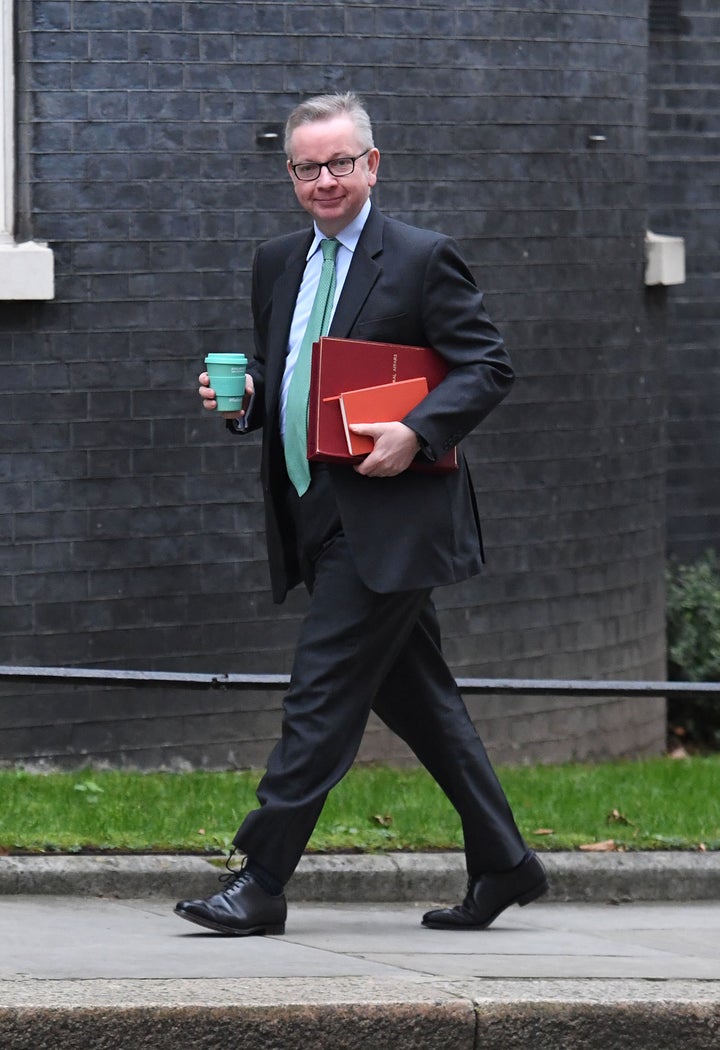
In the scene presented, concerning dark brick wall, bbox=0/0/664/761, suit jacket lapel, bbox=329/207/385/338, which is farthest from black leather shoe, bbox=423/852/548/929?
dark brick wall, bbox=0/0/664/761

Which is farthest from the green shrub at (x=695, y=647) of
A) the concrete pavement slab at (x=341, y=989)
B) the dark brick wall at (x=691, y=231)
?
the concrete pavement slab at (x=341, y=989)

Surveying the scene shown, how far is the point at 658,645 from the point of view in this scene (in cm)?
966

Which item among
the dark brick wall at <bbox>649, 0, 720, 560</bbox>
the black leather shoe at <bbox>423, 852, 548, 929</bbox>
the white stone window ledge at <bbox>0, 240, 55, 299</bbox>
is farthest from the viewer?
the dark brick wall at <bbox>649, 0, 720, 560</bbox>

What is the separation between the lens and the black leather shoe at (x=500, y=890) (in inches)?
206

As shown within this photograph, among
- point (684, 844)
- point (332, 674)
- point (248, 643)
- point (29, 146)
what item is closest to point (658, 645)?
point (248, 643)

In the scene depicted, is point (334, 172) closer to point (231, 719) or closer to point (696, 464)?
point (231, 719)

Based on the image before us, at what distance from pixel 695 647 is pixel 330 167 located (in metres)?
5.80

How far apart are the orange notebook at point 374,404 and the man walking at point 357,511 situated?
0.03 metres

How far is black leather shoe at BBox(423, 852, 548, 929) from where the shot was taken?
206 inches

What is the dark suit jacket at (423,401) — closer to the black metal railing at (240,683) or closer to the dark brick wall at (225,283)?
the black metal railing at (240,683)

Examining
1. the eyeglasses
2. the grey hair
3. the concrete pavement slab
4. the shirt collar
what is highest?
the grey hair

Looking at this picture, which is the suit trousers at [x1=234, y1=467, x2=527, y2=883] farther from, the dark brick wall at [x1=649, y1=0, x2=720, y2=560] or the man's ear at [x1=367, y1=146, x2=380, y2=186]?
the dark brick wall at [x1=649, y1=0, x2=720, y2=560]

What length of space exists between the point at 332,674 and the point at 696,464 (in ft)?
20.4

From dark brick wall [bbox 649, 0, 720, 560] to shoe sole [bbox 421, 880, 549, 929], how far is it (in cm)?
567
